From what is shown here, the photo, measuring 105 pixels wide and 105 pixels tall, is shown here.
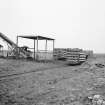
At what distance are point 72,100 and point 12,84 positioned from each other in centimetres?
358

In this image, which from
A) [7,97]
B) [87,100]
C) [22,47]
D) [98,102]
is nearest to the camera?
[98,102]

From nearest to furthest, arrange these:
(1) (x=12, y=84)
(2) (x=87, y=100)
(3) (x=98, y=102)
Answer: (3) (x=98, y=102), (2) (x=87, y=100), (1) (x=12, y=84)

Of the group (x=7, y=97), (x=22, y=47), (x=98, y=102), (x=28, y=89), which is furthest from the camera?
(x=22, y=47)

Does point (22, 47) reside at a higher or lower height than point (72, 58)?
higher

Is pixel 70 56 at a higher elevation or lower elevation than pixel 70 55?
lower

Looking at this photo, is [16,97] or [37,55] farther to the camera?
[37,55]

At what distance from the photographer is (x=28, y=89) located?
633cm

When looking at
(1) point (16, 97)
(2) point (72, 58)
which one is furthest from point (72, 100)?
(2) point (72, 58)

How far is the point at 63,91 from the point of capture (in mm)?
5852

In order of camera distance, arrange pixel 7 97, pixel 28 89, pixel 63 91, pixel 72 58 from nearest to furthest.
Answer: pixel 7 97
pixel 63 91
pixel 28 89
pixel 72 58

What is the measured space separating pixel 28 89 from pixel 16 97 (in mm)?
1092

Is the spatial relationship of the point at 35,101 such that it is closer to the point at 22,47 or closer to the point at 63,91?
the point at 63,91

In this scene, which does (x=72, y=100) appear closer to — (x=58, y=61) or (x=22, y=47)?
(x=58, y=61)

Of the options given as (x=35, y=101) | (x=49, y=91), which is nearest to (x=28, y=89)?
(x=49, y=91)
